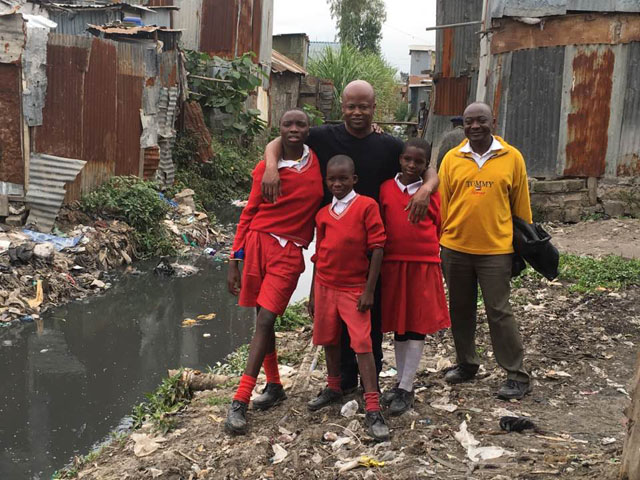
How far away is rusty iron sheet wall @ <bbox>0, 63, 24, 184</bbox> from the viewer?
874cm

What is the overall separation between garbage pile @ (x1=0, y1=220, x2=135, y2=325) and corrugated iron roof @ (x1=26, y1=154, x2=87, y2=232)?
10.5 inches

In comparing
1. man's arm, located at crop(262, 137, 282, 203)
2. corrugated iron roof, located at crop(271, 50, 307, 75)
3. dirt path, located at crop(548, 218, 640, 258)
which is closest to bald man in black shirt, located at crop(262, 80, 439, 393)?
man's arm, located at crop(262, 137, 282, 203)

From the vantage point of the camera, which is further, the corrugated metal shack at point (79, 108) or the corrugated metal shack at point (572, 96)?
the corrugated metal shack at point (572, 96)

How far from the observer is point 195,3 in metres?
17.3

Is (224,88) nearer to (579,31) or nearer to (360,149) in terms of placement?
(579,31)

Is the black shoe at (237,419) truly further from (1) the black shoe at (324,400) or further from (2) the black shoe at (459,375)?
(2) the black shoe at (459,375)

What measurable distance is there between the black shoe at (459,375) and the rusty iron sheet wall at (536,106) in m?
5.86

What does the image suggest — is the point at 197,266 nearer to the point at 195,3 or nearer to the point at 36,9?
the point at 36,9

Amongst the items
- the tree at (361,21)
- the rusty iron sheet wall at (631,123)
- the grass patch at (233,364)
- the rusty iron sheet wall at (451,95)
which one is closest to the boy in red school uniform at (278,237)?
the grass patch at (233,364)

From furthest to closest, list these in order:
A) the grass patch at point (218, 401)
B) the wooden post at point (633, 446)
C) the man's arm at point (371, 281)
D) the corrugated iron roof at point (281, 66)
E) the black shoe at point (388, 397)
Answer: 1. the corrugated iron roof at point (281, 66)
2. the grass patch at point (218, 401)
3. the black shoe at point (388, 397)
4. the man's arm at point (371, 281)
5. the wooden post at point (633, 446)

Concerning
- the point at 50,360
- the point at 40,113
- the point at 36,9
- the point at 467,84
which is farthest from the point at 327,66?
the point at 50,360

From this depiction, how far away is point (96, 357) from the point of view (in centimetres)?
648

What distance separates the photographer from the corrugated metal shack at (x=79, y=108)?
351 inches

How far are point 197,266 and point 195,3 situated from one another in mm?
9621
